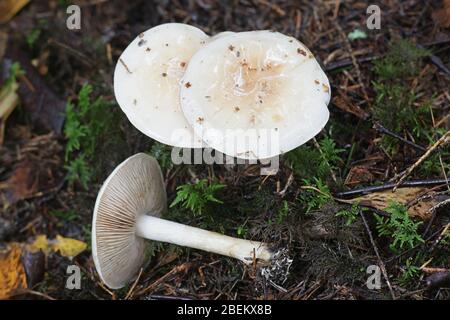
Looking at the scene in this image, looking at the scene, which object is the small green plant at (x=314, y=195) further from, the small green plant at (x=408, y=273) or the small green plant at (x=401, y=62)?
the small green plant at (x=401, y=62)

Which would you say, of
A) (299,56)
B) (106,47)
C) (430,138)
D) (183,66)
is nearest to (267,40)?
(299,56)

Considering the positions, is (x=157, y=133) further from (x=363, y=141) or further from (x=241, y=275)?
(x=363, y=141)

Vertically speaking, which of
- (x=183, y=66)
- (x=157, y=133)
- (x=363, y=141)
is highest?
(x=183, y=66)

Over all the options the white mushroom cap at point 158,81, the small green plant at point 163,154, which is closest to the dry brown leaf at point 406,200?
the white mushroom cap at point 158,81

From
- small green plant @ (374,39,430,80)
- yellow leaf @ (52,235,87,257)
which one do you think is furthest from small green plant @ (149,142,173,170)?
small green plant @ (374,39,430,80)

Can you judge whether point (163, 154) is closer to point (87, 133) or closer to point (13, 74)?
point (87, 133)

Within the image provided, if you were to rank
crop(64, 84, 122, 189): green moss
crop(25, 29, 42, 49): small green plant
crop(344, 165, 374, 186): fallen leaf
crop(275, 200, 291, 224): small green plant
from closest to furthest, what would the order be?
crop(275, 200, 291, 224): small green plant
crop(344, 165, 374, 186): fallen leaf
crop(64, 84, 122, 189): green moss
crop(25, 29, 42, 49): small green plant

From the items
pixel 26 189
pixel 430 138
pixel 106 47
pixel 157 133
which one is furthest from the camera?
pixel 106 47

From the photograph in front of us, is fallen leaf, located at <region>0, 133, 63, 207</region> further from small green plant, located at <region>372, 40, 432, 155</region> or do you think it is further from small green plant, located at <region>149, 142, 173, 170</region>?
small green plant, located at <region>372, 40, 432, 155</region>

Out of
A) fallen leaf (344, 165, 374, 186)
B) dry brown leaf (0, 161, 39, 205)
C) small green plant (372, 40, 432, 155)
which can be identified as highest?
small green plant (372, 40, 432, 155)
